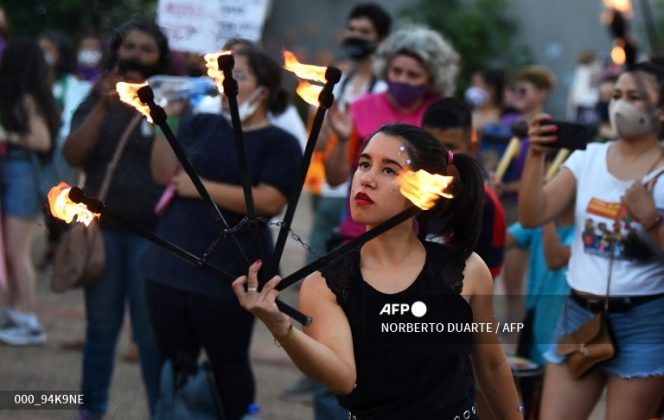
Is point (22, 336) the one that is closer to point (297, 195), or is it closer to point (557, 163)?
point (557, 163)

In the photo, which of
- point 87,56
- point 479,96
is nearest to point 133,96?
point 87,56

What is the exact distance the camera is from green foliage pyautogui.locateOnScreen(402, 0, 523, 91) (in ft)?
64.6

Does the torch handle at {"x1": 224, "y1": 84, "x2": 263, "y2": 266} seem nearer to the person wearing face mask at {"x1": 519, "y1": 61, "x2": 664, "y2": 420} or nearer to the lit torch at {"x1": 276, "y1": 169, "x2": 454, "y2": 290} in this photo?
the lit torch at {"x1": 276, "y1": 169, "x2": 454, "y2": 290}

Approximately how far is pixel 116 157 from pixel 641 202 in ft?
7.39

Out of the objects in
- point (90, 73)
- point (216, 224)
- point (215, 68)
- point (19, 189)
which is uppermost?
point (215, 68)

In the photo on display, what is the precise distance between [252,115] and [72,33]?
577 inches

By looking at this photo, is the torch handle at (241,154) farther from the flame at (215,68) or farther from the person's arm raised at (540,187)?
the person's arm raised at (540,187)

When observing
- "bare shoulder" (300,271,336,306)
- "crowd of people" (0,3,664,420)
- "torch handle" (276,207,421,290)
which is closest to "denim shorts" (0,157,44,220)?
"crowd of people" (0,3,664,420)

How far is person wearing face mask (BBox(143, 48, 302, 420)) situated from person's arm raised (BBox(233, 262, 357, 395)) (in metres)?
1.62

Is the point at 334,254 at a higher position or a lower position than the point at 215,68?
lower

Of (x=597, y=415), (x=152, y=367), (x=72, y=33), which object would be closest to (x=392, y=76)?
(x=152, y=367)

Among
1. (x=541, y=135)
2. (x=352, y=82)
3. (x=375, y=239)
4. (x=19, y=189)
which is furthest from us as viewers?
(x=19, y=189)

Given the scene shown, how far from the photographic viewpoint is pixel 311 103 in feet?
10.4

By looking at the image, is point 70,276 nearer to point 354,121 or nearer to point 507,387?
point 354,121
